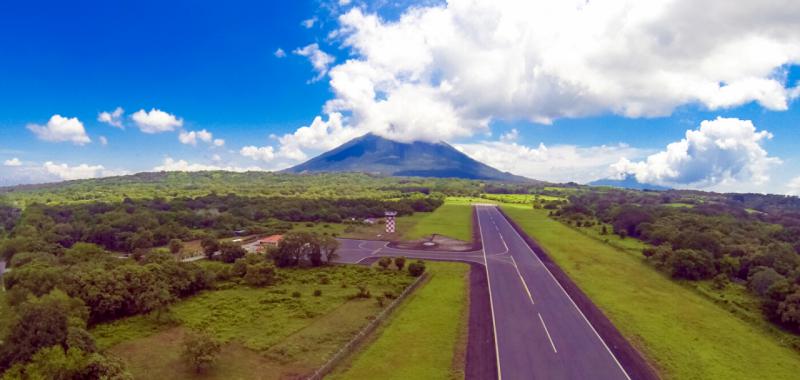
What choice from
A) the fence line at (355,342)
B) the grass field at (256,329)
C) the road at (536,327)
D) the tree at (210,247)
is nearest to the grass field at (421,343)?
the fence line at (355,342)

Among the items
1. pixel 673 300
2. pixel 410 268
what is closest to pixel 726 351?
pixel 673 300

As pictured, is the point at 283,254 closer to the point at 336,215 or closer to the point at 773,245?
the point at 336,215

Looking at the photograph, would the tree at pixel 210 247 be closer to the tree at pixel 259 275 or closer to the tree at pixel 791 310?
the tree at pixel 259 275

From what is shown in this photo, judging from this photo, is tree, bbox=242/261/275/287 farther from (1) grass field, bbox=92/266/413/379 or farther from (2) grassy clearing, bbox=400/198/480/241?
(2) grassy clearing, bbox=400/198/480/241

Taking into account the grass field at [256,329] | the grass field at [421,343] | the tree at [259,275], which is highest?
the tree at [259,275]

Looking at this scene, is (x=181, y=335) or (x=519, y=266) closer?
(x=181, y=335)
